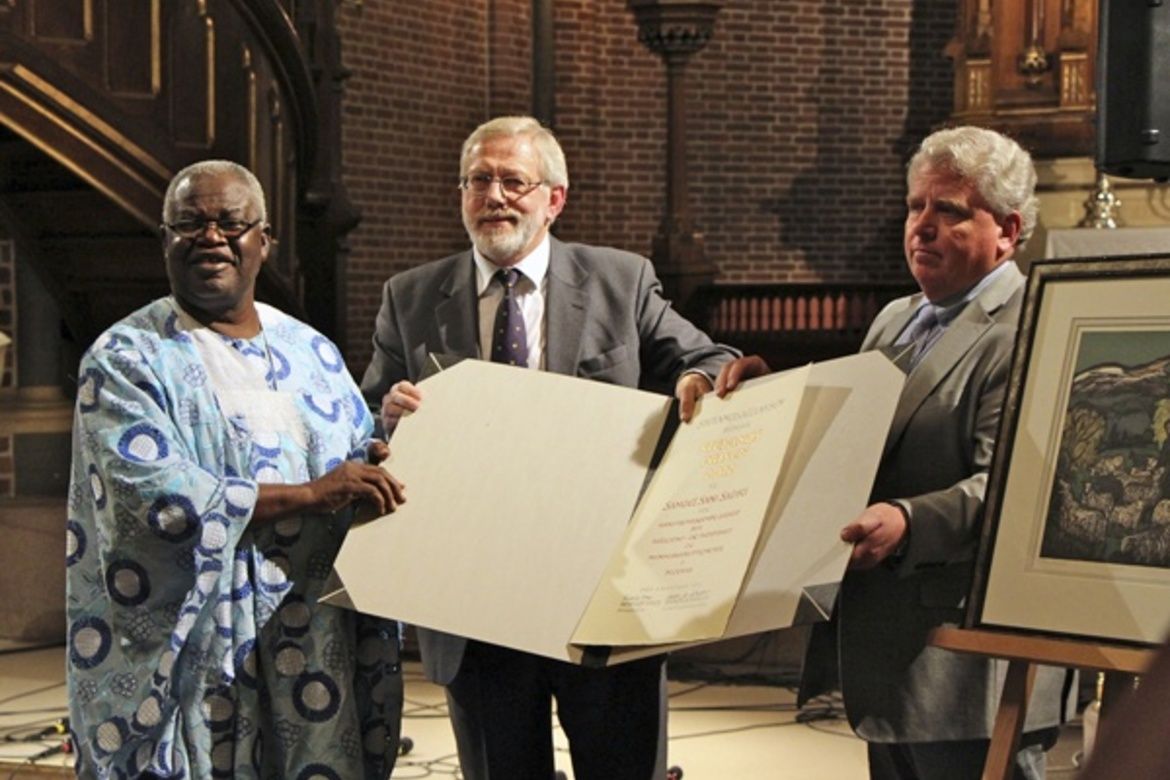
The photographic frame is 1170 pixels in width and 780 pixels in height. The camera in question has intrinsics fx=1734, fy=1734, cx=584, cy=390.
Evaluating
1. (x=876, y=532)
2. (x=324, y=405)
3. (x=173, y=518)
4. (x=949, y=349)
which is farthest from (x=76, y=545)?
(x=949, y=349)

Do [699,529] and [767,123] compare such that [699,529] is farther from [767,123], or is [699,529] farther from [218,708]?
[767,123]

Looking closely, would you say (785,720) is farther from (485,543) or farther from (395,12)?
(395,12)

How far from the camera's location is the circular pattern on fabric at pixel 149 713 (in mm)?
2842

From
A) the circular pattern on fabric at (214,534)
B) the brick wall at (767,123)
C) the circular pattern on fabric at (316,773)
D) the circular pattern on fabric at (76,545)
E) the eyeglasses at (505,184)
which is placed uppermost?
the brick wall at (767,123)

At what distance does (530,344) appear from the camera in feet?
10.5

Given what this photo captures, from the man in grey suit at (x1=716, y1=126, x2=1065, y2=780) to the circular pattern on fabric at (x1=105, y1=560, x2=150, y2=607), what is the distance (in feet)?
3.76

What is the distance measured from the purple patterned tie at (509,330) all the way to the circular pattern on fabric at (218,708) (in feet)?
2.53

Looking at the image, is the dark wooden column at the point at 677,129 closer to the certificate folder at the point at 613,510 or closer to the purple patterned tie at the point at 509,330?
the purple patterned tie at the point at 509,330

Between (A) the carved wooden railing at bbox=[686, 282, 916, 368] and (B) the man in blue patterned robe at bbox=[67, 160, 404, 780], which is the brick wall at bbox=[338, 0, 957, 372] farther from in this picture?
(B) the man in blue patterned robe at bbox=[67, 160, 404, 780]

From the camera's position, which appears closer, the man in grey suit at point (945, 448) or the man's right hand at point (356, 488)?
the man in grey suit at point (945, 448)

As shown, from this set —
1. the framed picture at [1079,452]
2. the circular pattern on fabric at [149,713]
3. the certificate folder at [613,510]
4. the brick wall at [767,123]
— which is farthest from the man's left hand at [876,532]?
the brick wall at [767,123]

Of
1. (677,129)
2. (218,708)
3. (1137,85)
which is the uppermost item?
(677,129)

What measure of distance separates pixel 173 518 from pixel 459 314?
26.6 inches

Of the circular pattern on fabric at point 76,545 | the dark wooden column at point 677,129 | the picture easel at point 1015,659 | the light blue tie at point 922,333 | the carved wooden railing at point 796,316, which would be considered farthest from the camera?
the dark wooden column at point 677,129
